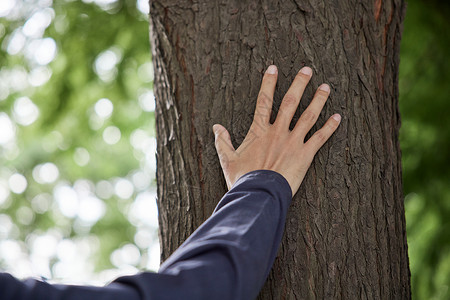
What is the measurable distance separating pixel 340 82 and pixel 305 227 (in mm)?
501

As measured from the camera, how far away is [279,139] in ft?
4.79

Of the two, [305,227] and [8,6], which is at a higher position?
[8,6]

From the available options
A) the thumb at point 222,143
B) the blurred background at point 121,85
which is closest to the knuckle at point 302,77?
the thumb at point 222,143

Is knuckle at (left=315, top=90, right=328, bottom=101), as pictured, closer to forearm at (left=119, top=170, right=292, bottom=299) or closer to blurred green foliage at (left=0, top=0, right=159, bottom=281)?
forearm at (left=119, top=170, right=292, bottom=299)

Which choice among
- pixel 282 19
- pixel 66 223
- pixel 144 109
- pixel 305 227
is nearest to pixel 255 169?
pixel 305 227

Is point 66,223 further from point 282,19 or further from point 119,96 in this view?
point 282,19

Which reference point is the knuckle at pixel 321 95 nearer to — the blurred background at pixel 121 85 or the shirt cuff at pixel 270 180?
the shirt cuff at pixel 270 180

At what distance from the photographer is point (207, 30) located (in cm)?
167

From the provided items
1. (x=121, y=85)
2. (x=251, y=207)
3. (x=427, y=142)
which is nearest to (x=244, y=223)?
(x=251, y=207)

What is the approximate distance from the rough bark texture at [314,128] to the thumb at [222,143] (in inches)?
1.3

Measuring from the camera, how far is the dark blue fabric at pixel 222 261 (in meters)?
0.96

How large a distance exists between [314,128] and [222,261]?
2.12 feet

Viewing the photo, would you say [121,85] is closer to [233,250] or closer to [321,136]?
[321,136]

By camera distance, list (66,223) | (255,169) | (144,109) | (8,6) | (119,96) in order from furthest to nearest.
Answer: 1. (66,223)
2. (144,109)
3. (119,96)
4. (8,6)
5. (255,169)
